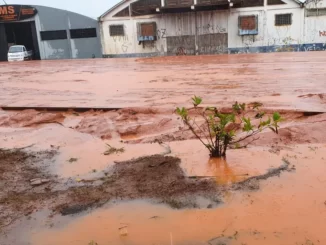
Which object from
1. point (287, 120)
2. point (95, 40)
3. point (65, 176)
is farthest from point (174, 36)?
point (65, 176)

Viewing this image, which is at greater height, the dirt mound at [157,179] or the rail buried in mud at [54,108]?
the rail buried in mud at [54,108]

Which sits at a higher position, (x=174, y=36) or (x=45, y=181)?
(x=174, y=36)

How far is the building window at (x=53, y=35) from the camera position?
1117 inches

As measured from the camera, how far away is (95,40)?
27.6 metres

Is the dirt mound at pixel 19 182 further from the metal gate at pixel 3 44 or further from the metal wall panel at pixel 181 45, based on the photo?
the metal gate at pixel 3 44

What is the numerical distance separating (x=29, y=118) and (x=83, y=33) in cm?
2324

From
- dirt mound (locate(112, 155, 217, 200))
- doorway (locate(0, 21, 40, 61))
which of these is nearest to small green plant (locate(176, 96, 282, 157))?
dirt mound (locate(112, 155, 217, 200))

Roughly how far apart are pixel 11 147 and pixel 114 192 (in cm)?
215

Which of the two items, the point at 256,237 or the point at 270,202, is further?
the point at 270,202

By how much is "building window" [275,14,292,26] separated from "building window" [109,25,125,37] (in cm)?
1103

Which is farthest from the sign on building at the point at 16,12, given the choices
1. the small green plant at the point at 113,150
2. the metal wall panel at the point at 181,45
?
the small green plant at the point at 113,150

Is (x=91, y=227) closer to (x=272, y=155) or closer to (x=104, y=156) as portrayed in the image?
(x=104, y=156)

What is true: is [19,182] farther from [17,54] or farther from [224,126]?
[17,54]

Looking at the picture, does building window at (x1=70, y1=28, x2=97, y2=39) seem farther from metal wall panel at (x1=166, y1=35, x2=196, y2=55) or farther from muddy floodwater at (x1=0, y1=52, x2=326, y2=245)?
muddy floodwater at (x1=0, y1=52, x2=326, y2=245)
